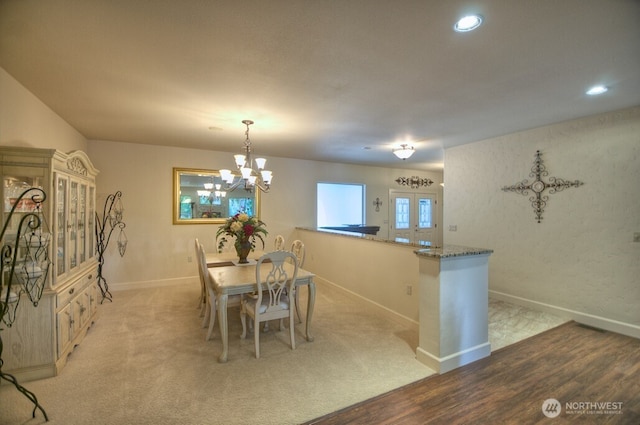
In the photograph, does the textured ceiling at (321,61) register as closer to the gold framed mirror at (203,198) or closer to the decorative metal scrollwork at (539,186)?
the decorative metal scrollwork at (539,186)

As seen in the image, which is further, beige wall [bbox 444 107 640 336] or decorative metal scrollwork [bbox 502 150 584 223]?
decorative metal scrollwork [bbox 502 150 584 223]

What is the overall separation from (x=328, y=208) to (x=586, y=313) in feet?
16.5

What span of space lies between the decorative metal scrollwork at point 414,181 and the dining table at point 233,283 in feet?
16.9

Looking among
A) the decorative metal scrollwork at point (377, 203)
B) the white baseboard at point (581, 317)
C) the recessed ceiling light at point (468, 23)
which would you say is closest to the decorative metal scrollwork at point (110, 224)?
the recessed ceiling light at point (468, 23)

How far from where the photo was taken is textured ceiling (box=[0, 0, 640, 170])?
1613 mm

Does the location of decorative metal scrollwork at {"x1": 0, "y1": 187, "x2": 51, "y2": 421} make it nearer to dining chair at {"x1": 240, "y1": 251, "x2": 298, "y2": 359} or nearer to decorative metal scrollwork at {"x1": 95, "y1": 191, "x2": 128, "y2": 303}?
dining chair at {"x1": 240, "y1": 251, "x2": 298, "y2": 359}

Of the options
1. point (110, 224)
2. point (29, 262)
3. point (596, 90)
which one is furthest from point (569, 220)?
point (110, 224)

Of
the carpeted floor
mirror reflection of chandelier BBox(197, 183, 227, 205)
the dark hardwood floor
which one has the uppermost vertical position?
mirror reflection of chandelier BBox(197, 183, 227, 205)

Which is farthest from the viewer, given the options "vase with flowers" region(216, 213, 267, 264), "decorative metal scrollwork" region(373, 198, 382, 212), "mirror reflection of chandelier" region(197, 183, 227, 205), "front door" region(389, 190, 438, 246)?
"front door" region(389, 190, 438, 246)

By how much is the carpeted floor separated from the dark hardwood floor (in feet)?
0.56

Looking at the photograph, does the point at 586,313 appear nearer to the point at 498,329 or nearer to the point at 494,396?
the point at 498,329

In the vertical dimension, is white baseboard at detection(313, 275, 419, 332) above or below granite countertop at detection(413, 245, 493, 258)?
below

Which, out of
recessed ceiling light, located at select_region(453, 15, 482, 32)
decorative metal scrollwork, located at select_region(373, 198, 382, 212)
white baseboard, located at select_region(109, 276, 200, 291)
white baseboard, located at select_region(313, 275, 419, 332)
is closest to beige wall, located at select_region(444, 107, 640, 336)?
white baseboard, located at select_region(313, 275, 419, 332)

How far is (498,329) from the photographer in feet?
11.0
